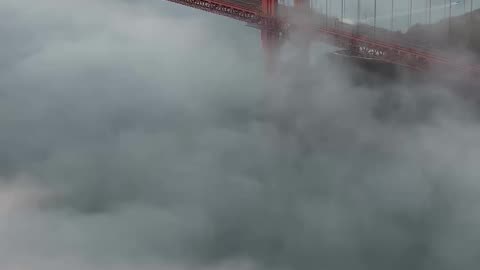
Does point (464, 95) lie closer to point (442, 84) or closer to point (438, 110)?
point (442, 84)

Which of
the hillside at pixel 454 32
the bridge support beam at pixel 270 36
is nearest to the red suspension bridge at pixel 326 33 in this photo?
the bridge support beam at pixel 270 36

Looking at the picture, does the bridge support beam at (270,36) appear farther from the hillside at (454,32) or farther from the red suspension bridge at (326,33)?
the hillside at (454,32)

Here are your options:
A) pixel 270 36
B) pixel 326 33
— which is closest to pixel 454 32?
pixel 326 33

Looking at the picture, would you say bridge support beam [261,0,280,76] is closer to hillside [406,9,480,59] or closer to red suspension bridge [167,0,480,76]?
red suspension bridge [167,0,480,76]

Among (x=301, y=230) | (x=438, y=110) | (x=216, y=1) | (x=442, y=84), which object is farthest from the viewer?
(x=301, y=230)

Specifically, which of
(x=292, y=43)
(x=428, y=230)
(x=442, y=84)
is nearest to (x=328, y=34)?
(x=292, y=43)

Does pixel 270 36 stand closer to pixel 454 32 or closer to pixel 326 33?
pixel 326 33

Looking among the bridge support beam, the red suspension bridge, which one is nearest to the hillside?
the red suspension bridge

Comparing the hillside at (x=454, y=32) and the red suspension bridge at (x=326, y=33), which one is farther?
the hillside at (x=454, y=32)
